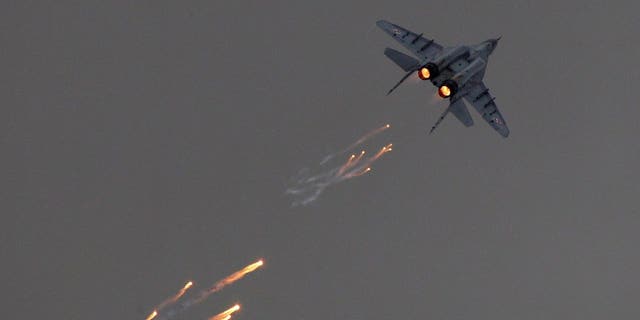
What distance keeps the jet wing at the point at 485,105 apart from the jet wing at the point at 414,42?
6.08 meters

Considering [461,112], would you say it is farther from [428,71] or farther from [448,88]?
[428,71]

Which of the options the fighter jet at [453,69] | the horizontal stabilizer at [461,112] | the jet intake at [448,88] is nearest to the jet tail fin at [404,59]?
the fighter jet at [453,69]

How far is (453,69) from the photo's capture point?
112 meters

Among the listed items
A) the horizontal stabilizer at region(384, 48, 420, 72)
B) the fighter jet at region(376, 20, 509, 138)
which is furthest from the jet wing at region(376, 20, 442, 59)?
the horizontal stabilizer at region(384, 48, 420, 72)

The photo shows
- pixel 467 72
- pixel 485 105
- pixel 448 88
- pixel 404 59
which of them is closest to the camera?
pixel 448 88

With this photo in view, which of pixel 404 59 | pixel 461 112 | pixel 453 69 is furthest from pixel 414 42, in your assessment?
pixel 461 112

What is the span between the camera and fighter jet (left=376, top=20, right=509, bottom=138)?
111312 millimetres

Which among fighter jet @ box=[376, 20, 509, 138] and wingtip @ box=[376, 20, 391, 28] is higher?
wingtip @ box=[376, 20, 391, 28]

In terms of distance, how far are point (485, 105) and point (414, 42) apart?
1083cm

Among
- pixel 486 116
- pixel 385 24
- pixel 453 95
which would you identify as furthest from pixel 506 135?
pixel 385 24

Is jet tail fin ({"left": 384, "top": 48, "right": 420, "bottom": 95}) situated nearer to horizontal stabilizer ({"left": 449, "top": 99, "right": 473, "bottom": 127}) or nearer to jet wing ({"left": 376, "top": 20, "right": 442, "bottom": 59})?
jet wing ({"left": 376, "top": 20, "right": 442, "bottom": 59})

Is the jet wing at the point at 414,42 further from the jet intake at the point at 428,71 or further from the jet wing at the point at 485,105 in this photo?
the jet wing at the point at 485,105

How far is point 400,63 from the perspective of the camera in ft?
370

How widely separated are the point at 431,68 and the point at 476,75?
6.74 metres
